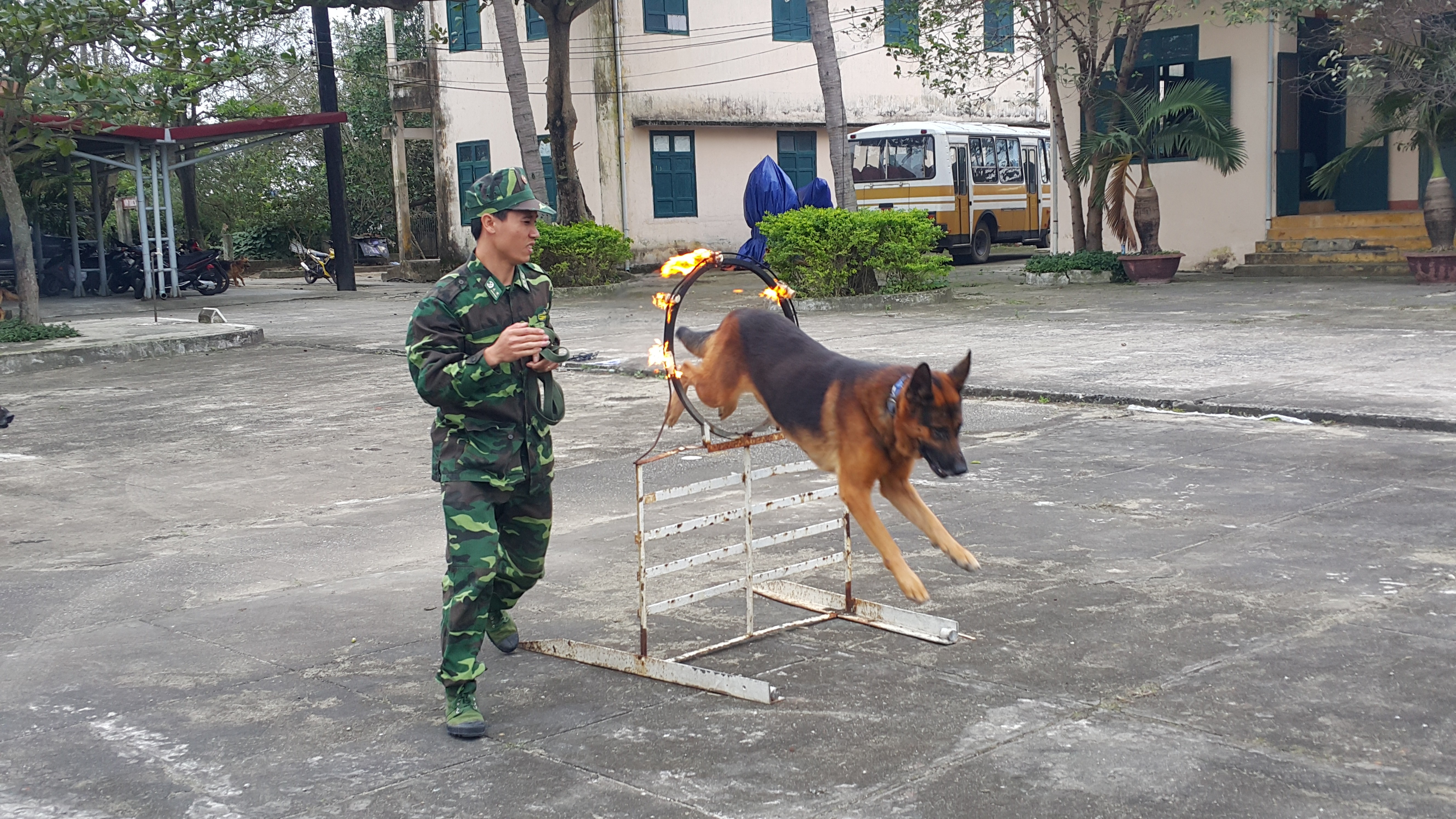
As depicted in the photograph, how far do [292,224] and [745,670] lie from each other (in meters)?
36.4

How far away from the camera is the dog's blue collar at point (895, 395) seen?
3850mm

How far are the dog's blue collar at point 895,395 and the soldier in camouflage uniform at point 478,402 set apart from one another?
3.51ft

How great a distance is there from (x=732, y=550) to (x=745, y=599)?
2.17 ft

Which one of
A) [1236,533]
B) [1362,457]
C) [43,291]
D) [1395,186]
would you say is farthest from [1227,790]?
[43,291]

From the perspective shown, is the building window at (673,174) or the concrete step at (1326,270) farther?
the building window at (673,174)

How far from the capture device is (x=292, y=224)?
3834 cm

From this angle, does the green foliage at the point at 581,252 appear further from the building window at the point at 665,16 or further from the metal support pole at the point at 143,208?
the metal support pole at the point at 143,208

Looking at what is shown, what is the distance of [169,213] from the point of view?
24812 mm

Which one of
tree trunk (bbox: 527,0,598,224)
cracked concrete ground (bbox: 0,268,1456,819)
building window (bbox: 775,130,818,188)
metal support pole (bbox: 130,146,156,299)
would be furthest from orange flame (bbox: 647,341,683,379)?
building window (bbox: 775,130,818,188)

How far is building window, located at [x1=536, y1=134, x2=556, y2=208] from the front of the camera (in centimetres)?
2973

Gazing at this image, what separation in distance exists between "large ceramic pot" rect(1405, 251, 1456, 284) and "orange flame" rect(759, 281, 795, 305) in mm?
15471

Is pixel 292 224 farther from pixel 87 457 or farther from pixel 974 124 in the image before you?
pixel 87 457

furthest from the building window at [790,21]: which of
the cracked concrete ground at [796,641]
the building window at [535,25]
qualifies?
the cracked concrete ground at [796,641]

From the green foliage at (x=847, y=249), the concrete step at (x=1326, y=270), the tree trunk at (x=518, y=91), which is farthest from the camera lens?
the tree trunk at (x=518, y=91)
